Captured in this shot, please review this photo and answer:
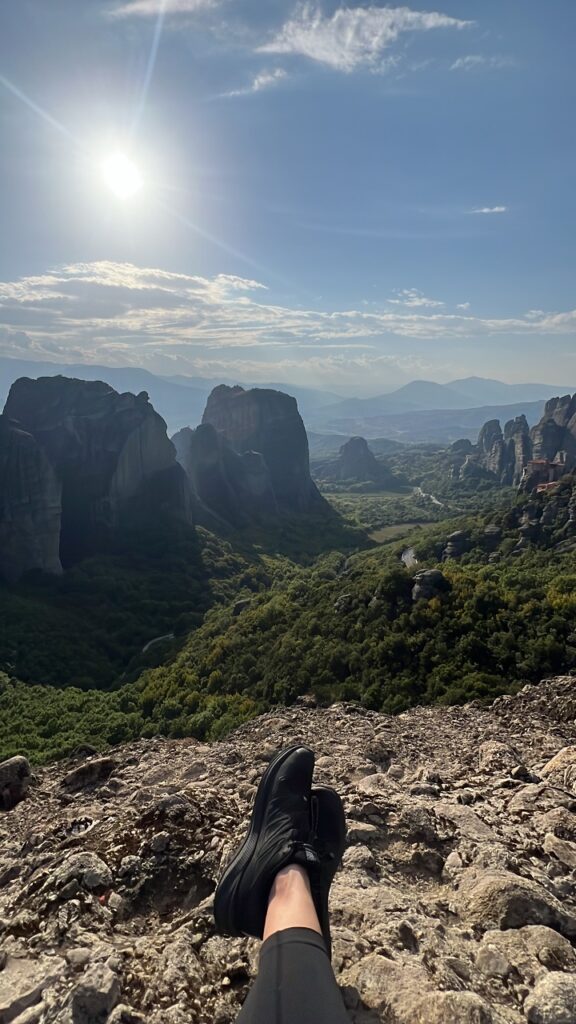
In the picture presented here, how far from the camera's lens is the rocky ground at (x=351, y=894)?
345 centimetres

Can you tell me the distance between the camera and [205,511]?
8569 cm

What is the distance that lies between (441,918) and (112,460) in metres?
72.4

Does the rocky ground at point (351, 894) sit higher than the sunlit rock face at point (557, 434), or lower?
lower

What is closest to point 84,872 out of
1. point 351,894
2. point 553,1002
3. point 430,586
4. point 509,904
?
point 351,894

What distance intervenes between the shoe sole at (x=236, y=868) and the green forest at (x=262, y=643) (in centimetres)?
1078

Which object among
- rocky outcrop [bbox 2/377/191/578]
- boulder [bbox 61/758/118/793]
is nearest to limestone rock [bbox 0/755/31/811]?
Result: boulder [bbox 61/758/118/793]

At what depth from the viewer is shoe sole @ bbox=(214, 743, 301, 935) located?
394 cm

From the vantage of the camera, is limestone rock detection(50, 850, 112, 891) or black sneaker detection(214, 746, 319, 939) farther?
limestone rock detection(50, 850, 112, 891)

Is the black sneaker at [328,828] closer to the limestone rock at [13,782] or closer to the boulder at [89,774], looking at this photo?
the boulder at [89,774]

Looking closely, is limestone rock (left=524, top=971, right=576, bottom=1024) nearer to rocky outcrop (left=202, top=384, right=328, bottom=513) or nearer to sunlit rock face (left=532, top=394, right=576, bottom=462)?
rocky outcrop (left=202, top=384, right=328, bottom=513)

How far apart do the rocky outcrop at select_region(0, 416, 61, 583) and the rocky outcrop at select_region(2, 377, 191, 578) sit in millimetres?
7177

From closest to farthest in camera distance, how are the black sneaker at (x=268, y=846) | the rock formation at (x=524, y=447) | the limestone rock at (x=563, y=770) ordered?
the black sneaker at (x=268, y=846) < the limestone rock at (x=563, y=770) < the rock formation at (x=524, y=447)

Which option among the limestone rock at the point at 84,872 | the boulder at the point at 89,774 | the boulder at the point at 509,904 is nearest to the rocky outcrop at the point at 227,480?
the boulder at the point at 89,774

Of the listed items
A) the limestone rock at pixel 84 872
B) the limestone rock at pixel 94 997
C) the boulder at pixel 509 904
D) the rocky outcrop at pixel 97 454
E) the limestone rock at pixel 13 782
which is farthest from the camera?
the rocky outcrop at pixel 97 454
